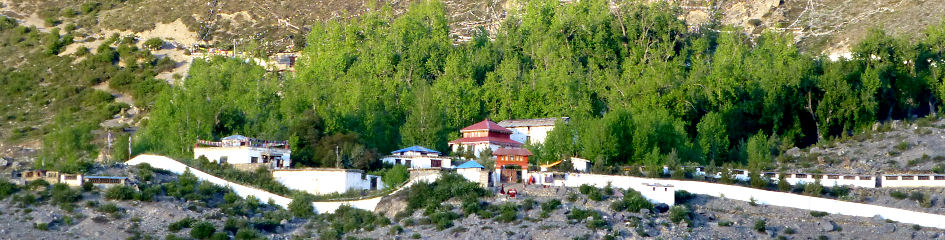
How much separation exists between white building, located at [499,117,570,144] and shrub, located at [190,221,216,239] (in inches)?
856

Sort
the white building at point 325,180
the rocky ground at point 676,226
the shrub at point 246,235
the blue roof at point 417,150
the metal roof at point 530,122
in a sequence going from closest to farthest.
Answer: the rocky ground at point 676,226 < the shrub at point 246,235 < the white building at point 325,180 < the blue roof at point 417,150 < the metal roof at point 530,122

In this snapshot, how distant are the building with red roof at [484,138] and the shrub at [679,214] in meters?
15.4

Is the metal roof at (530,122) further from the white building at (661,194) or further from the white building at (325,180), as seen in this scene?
the white building at (661,194)

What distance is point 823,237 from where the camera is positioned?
54219 millimetres

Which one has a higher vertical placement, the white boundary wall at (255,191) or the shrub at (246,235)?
the white boundary wall at (255,191)

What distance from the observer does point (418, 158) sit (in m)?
66.2

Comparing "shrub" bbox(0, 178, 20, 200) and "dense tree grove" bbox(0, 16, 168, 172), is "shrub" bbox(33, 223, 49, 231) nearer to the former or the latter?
Answer: "shrub" bbox(0, 178, 20, 200)

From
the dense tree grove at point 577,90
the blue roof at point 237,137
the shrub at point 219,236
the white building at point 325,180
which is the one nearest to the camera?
the shrub at point 219,236

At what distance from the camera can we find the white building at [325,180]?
61.8 m

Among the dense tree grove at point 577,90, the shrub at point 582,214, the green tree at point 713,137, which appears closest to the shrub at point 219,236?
the dense tree grove at point 577,90

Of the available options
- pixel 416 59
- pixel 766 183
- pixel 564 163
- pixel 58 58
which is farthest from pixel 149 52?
pixel 766 183

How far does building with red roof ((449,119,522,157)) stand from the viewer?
70.7 meters

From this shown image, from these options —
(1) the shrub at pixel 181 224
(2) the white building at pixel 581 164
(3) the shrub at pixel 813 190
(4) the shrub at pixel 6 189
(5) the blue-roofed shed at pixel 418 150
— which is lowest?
(1) the shrub at pixel 181 224

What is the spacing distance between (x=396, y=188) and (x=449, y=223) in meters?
6.13
